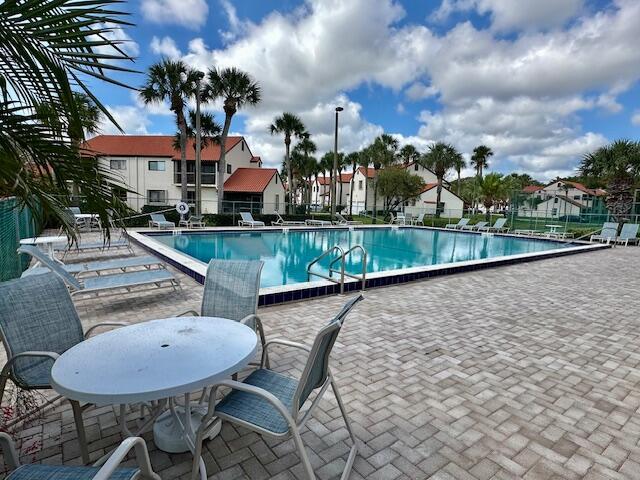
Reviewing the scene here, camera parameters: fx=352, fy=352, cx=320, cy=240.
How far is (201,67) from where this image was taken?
19.6 m

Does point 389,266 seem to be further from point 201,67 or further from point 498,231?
point 201,67

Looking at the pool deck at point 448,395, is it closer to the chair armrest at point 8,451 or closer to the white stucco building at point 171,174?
the chair armrest at point 8,451

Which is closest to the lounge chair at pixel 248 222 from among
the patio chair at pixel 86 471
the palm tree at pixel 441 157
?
the patio chair at pixel 86 471

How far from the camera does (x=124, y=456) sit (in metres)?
1.18

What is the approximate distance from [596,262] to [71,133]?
1284 cm

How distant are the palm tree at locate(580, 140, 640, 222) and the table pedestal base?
73.6 ft

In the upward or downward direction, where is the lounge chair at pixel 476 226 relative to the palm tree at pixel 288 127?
downward

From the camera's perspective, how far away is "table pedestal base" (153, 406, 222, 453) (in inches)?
85.4

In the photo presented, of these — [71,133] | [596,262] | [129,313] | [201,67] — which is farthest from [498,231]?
[71,133]

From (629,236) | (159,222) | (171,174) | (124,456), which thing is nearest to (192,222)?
(159,222)

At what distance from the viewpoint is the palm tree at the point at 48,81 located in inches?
63.2

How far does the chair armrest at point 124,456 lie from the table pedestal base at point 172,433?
0.71m

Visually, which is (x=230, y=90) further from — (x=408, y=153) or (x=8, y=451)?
(x=408, y=153)

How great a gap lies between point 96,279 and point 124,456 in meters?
4.89
